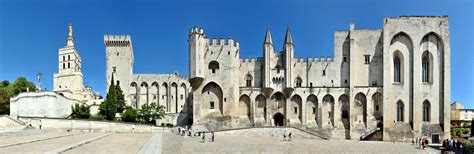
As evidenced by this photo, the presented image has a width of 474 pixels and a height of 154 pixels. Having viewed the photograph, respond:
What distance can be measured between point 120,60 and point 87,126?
19.0m

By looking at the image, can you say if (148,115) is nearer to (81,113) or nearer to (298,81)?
(81,113)

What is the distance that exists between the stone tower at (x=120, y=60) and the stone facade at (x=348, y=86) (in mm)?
16128

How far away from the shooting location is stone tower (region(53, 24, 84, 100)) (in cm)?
6406

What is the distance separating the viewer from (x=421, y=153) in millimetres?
27281

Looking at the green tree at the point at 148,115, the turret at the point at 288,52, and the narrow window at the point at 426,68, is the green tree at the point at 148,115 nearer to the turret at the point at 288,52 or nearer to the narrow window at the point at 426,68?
the turret at the point at 288,52

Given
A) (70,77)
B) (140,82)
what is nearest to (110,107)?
(140,82)

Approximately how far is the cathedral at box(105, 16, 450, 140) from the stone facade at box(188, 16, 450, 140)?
4.5 inches

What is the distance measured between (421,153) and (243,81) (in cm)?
2542

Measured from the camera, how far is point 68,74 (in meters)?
64.7

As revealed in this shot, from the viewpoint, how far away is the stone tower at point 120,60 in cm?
5962

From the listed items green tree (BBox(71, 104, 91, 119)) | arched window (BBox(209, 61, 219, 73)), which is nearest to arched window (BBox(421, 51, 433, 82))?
arched window (BBox(209, 61, 219, 73))

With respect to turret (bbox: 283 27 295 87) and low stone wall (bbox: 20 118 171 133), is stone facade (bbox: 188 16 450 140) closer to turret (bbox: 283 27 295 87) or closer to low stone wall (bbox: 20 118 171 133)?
turret (bbox: 283 27 295 87)

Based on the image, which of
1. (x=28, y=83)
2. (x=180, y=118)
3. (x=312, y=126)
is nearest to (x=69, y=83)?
(x=28, y=83)

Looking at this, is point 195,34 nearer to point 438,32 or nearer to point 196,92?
point 196,92
